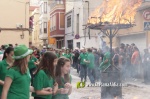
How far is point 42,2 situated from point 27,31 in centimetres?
2512

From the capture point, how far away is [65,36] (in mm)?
38469

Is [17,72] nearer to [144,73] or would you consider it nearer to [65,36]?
[144,73]

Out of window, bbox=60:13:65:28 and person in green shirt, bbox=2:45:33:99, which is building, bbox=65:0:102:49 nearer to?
window, bbox=60:13:65:28

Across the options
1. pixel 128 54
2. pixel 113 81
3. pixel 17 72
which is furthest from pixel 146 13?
pixel 17 72

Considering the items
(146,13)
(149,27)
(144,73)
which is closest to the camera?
(144,73)

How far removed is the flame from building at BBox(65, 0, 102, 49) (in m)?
15.1

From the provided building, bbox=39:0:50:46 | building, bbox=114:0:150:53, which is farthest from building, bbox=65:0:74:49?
building, bbox=114:0:150:53

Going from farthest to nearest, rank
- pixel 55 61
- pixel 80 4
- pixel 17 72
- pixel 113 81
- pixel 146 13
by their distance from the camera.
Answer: pixel 80 4 < pixel 146 13 < pixel 113 81 < pixel 55 61 < pixel 17 72

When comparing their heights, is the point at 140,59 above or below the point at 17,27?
below

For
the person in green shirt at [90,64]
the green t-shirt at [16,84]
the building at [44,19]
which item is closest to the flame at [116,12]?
the person in green shirt at [90,64]

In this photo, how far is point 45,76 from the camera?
13.9 ft

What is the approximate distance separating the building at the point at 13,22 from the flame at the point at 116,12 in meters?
18.3

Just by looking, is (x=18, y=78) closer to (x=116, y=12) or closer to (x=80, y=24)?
(x=116, y=12)

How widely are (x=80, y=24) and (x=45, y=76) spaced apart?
26706mm
